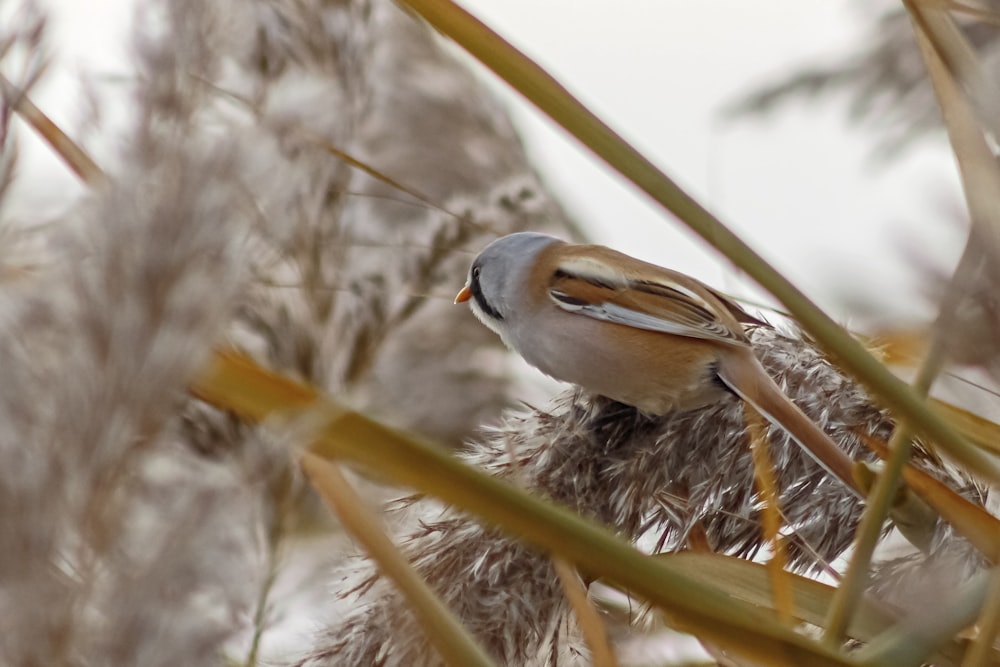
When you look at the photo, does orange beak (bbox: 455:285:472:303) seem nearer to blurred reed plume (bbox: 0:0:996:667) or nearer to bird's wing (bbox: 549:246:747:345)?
blurred reed plume (bbox: 0:0:996:667)

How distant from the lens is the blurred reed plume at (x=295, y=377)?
0.32 meters

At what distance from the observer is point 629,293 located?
1717 millimetres

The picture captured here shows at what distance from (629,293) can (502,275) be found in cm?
22

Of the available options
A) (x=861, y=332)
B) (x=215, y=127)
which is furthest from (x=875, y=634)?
(x=215, y=127)

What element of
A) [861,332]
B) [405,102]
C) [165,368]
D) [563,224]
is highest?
[405,102]

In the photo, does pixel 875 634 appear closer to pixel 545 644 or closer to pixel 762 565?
pixel 762 565

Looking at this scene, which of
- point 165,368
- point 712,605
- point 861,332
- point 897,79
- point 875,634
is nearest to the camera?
point 165,368

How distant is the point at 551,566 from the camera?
88 cm

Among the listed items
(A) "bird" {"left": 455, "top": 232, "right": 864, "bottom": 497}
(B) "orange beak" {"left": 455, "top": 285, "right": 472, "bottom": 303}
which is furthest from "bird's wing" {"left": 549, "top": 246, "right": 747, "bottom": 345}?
(B) "orange beak" {"left": 455, "top": 285, "right": 472, "bottom": 303}

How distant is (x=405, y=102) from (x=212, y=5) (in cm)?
128

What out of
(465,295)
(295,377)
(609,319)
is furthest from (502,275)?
(295,377)

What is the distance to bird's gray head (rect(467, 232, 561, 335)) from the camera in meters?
1.76

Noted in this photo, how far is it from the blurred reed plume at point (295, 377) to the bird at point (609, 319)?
70 millimetres

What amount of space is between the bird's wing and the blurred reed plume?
0.08 metres
